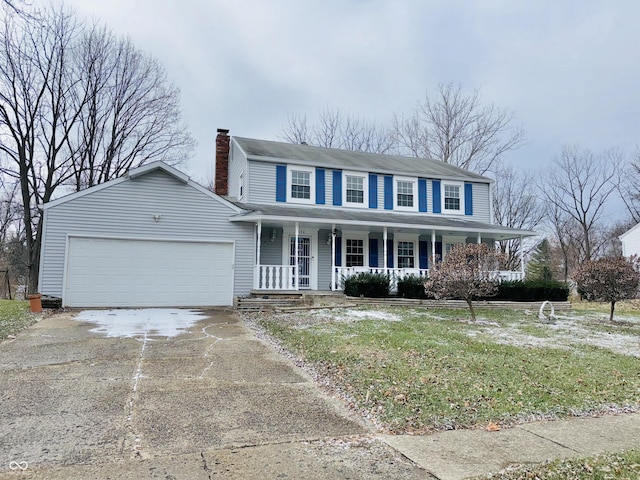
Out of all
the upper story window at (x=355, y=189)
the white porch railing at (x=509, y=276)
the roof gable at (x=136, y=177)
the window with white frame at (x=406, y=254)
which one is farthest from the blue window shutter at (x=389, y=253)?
the roof gable at (x=136, y=177)

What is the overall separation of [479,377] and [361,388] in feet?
5.38

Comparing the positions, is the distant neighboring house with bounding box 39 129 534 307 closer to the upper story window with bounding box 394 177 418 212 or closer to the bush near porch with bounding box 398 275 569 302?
the upper story window with bounding box 394 177 418 212

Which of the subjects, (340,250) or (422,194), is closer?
(340,250)

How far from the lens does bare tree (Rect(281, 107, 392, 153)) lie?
29.4 metres

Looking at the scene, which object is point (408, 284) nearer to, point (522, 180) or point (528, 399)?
point (528, 399)

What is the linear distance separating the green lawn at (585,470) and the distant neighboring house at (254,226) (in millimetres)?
10200

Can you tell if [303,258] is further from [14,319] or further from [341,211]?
[14,319]

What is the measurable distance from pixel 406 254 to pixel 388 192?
2714mm

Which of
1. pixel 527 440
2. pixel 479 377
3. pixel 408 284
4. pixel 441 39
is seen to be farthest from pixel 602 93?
pixel 527 440

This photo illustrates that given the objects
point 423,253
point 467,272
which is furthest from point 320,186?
point 467,272

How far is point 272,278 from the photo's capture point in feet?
45.5

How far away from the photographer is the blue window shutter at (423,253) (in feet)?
55.5

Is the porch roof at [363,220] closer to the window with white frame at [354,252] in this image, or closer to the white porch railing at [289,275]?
the window with white frame at [354,252]

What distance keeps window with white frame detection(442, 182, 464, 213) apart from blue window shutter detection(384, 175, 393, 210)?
2.51 metres
